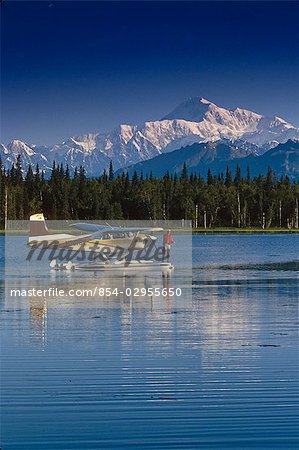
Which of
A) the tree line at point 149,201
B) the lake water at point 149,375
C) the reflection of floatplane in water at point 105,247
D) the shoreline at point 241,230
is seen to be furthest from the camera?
the tree line at point 149,201

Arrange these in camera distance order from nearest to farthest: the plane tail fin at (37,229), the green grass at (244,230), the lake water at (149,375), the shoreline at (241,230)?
the lake water at (149,375), the plane tail fin at (37,229), the shoreline at (241,230), the green grass at (244,230)

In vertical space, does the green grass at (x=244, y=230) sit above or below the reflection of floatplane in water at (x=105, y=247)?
above

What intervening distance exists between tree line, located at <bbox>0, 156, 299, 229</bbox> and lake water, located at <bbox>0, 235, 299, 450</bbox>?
73.0 meters

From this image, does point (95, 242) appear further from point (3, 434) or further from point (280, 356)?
point (3, 434)

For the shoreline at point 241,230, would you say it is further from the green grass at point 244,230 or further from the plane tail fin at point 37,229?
the plane tail fin at point 37,229

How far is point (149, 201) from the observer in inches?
3595

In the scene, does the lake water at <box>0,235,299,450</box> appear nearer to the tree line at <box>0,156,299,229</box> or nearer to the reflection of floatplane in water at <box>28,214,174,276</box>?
the reflection of floatplane in water at <box>28,214,174,276</box>

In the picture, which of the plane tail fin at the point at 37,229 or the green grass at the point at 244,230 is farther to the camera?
the green grass at the point at 244,230

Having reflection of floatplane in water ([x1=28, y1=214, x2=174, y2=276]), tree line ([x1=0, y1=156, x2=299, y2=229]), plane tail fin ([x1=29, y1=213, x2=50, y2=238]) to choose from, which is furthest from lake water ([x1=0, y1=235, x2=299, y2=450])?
tree line ([x1=0, y1=156, x2=299, y2=229])

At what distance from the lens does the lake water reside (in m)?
6.64

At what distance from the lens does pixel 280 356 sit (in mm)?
9688

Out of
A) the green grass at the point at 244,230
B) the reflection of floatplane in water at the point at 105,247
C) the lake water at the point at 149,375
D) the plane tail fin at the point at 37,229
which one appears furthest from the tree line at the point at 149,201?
the lake water at the point at 149,375

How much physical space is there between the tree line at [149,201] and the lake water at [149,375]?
73.0m

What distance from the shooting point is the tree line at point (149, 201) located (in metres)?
89.6
